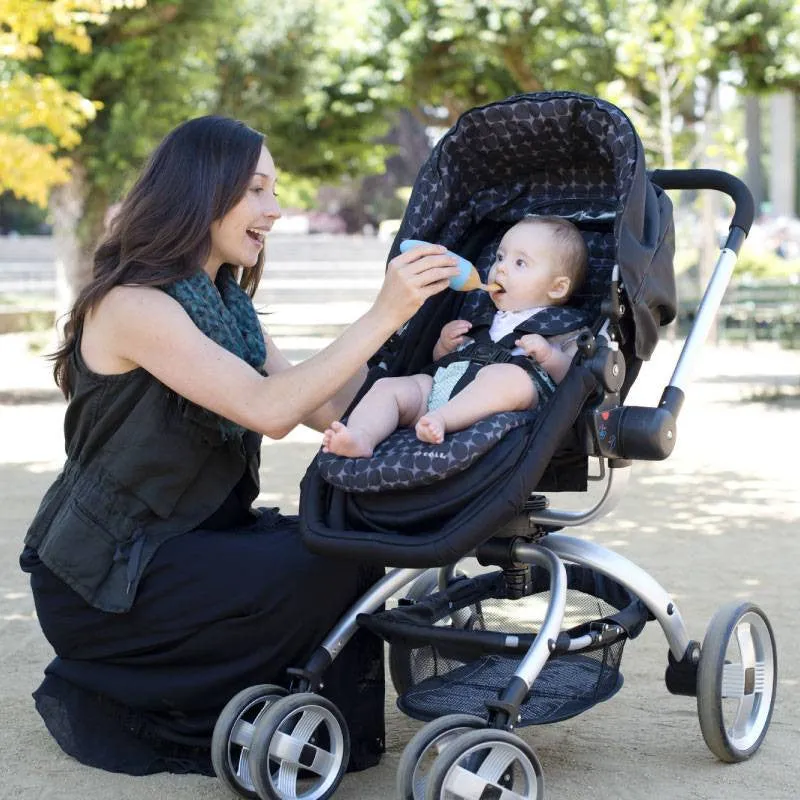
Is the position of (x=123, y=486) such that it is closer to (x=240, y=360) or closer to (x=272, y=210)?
(x=240, y=360)

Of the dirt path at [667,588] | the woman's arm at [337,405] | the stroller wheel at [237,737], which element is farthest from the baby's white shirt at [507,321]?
the dirt path at [667,588]

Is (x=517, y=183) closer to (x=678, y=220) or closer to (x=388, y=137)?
(x=678, y=220)

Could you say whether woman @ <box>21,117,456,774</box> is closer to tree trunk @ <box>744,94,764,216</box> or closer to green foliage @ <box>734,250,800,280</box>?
green foliage @ <box>734,250,800,280</box>

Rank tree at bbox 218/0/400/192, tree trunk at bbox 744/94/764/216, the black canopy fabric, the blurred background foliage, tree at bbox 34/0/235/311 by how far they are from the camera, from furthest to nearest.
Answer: tree trunk at bbox 744/94/764/216 → tree at bbox 218/0/400/192 → tree at bbox 34/0/235/311 → the blurred background foliage → the black canopy fabric

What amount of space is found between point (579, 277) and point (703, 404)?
8175mm

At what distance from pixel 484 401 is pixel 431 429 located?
0.49 ft

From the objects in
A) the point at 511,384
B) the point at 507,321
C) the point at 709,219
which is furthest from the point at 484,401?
the point at 709,219

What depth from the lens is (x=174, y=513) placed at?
3.58 metres

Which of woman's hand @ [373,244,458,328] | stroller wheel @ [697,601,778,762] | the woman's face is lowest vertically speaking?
stroller wheel @ [697,601,778,762]

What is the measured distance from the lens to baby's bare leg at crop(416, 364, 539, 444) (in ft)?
10.3

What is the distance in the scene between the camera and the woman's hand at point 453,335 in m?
3.59

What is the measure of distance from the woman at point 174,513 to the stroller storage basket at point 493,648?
0.17 m

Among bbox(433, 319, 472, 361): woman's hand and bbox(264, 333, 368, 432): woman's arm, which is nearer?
bbox(433, 319, 472, 361): woman's hand

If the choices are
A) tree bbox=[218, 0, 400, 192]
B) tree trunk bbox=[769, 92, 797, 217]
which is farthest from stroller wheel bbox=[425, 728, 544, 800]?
tree trunk bbox=[769, 92, 797, 217]
